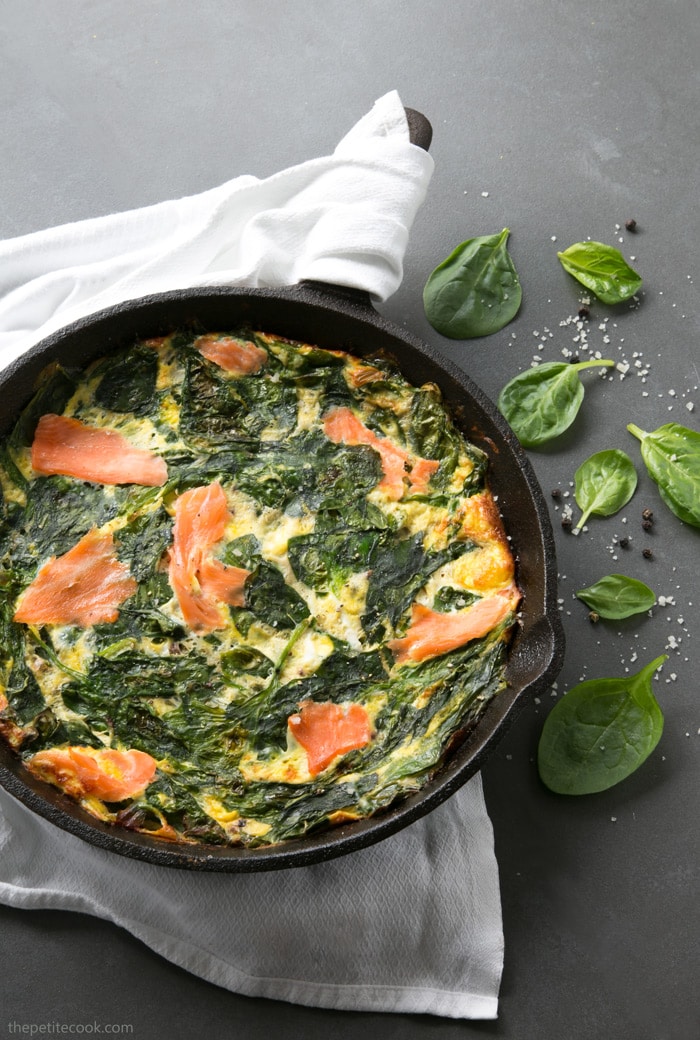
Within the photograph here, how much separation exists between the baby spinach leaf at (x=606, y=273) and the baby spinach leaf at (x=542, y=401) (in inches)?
14.4

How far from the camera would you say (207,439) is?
3264 millimetres

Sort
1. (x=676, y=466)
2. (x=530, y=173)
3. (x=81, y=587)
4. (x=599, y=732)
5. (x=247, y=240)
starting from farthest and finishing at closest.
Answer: (x=530, y=173) → (x=676, y=466) → (x=599, y=732) → (x=247, y=240) → (x=81, y=587)

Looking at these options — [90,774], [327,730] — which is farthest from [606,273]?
[90,774]

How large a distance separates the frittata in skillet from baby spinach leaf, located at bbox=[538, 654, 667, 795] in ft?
1.99

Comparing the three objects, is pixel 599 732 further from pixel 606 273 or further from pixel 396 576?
pixel 606 273

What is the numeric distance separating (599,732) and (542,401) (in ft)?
4.32

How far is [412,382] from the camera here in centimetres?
334

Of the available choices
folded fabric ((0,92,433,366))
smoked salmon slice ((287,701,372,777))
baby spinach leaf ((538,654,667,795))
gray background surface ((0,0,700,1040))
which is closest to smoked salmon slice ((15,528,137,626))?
smoked salmon slice ((287,701,372,777))

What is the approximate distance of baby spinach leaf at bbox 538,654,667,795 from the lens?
3.55 meters

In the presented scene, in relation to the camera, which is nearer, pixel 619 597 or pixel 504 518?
pixel 504 518

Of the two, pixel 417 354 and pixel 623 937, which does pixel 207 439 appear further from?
pixel 623 937

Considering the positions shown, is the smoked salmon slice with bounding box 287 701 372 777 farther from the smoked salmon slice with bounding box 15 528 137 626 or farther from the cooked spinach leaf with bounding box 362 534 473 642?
the smoked salmon slice with bounding box 15 528 137 626

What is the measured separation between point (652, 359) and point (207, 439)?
1929 millimetres

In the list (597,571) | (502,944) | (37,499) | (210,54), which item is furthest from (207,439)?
(502,944)
